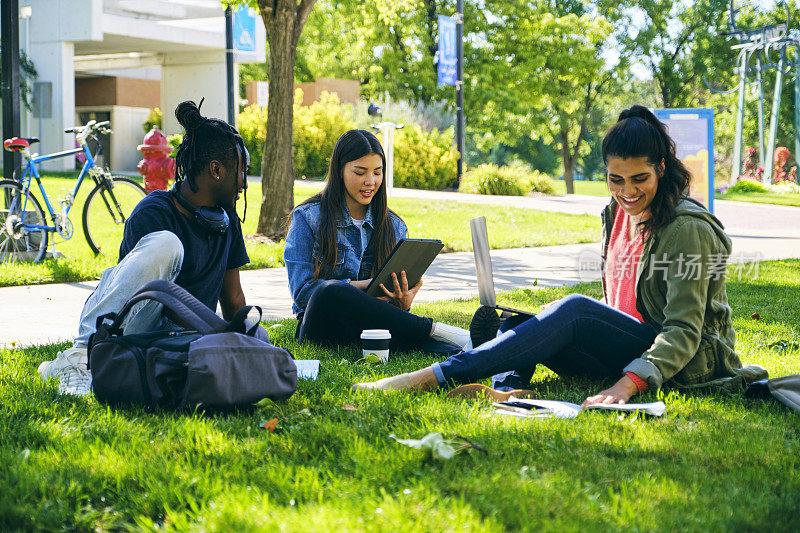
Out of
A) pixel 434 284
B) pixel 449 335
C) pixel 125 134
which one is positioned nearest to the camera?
pixel 449 335

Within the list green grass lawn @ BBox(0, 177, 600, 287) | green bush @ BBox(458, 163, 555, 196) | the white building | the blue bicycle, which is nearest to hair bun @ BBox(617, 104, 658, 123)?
green grass lawn @ BBox(0, 177, 600, 287)

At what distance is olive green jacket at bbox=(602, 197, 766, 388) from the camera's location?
140 inches

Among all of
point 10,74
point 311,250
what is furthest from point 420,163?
point 311,250

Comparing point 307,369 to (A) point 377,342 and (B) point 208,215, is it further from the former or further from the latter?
(B) point 208,215

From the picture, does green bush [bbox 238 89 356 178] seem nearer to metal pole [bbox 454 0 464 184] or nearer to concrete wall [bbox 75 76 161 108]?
metal pole [bbox 454 0 464 184]

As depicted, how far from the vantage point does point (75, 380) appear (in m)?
3.98

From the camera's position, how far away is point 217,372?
337 cm

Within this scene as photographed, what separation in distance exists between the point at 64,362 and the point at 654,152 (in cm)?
288

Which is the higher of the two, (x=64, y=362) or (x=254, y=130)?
(x=254, y=130)

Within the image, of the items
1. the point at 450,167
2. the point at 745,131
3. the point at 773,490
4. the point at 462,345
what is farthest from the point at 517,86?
the point at 773,490

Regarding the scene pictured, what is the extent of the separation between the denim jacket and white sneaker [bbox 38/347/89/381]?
51.2 inches

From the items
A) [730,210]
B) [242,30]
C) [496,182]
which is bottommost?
[730,210]

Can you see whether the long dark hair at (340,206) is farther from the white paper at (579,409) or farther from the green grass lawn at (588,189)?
the green grass lawn at (588,189)

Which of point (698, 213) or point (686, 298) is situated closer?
point (686, 298)
